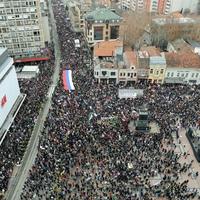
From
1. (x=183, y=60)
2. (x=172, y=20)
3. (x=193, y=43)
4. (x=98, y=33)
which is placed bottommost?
(x=193, y=43)

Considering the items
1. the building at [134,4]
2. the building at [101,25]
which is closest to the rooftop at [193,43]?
the building at [101,25]

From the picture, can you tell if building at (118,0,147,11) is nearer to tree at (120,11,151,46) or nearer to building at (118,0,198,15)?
building at (118,0,198,15)

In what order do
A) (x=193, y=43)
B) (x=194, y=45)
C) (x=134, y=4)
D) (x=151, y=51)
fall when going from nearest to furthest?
(x=151, y=51) < (x=194, y=45) < (x=193, y=43) < (x=134, y=4)

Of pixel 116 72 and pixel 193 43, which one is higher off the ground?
pixel 193 43

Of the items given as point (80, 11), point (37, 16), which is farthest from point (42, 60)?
point (80, 11)

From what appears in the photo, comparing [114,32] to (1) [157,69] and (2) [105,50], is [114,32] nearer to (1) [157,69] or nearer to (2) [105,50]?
(2) [105,50]

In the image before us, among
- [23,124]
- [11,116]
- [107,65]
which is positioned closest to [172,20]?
[107,65]

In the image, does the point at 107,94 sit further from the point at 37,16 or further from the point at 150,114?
the point at 37,16
